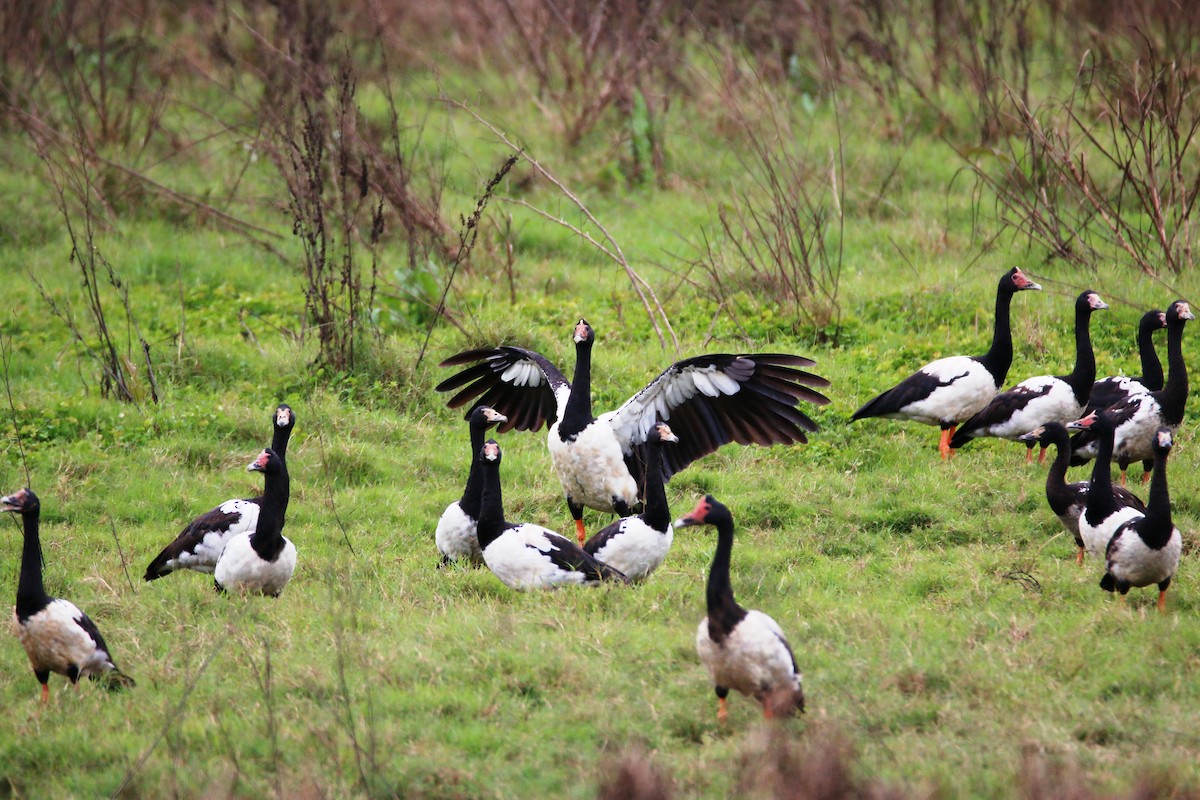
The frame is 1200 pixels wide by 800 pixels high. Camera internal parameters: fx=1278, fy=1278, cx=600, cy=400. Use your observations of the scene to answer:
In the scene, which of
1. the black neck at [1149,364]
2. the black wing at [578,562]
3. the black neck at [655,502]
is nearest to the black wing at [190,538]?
the black wing at [578,562]

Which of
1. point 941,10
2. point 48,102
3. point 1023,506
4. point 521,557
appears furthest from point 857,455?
point 48,102

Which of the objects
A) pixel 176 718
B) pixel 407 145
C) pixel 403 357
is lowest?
pixel 176 718

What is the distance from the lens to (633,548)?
6.64 m

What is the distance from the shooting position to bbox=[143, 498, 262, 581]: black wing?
6871 millimetres

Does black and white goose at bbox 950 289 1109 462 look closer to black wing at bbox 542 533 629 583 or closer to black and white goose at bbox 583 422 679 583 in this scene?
black and white goose at bbox 583 422 679 583

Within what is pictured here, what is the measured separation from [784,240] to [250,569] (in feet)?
17.0

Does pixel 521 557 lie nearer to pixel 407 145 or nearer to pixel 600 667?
pixel 600 667

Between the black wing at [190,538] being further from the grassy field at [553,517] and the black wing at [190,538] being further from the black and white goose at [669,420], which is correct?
the black and white goose at [669,420]

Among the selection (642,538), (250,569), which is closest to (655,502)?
(642,538)

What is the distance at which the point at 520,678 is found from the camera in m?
5.43

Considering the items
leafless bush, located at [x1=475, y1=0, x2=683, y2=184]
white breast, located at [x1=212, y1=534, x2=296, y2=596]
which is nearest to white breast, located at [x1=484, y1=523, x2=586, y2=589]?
white breast, located at [x1=212, y1=534, x2=296, y2=596]

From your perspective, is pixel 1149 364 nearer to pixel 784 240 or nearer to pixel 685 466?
pixel 784 240

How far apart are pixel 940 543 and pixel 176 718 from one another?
4.30 m

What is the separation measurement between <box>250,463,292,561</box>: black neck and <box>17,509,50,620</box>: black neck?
3.59 feet
